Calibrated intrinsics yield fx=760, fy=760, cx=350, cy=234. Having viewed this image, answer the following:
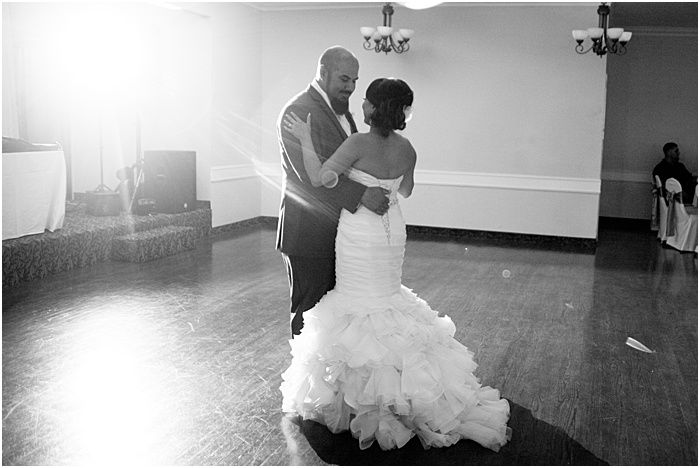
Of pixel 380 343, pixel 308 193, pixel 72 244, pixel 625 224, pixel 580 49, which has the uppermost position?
pixel 580 49

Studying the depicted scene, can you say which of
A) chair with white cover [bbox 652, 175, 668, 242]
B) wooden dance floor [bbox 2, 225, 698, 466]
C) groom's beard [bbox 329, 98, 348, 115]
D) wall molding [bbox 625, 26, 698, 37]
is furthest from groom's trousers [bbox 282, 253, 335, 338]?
wall molding [bbox 625, 26, 698, 37]

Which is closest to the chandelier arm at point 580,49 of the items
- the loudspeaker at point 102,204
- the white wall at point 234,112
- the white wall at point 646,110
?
the white wall at point 646,110

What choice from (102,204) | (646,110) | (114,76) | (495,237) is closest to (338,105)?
(102,204)

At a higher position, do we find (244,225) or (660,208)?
(660,208)

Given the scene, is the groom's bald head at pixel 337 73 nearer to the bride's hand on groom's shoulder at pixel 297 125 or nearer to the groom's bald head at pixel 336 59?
the groom's bald head at pixel 336 59

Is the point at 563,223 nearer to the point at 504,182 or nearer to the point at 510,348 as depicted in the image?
the point at 504,182

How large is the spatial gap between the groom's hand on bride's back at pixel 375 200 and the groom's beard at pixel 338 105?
17.3 inches

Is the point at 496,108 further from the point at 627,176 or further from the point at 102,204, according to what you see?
the point at 102,204

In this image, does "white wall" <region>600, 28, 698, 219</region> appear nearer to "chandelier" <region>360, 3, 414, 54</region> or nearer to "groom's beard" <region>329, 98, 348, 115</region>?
"chandelier" <region>360, 3, 414, 54</region>

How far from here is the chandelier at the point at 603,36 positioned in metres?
7.16

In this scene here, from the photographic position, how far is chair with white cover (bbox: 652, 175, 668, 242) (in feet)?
27.9

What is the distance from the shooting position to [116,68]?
8.14 meters

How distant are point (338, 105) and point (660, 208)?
22.3ft

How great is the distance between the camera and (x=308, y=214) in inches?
121
